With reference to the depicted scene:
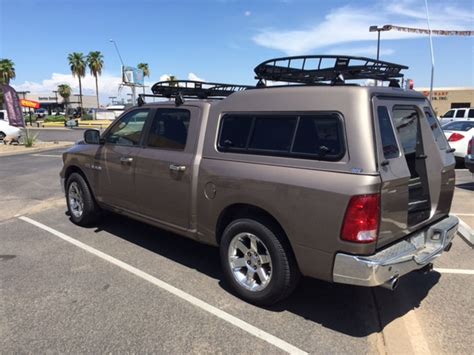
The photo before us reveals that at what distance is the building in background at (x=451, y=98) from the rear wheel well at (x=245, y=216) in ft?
184

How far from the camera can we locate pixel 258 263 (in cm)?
373

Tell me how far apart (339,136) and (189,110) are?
1.83 meters

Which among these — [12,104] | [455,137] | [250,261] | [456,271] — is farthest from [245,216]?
[12,104]

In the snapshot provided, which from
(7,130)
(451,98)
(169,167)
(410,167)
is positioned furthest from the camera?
(451,98)

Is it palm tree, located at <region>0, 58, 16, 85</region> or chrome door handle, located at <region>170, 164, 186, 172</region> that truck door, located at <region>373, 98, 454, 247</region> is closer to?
chrome door handle, located at <region>170, 164, 186, 172</region>

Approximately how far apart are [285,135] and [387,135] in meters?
0.81

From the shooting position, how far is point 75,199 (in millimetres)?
6168

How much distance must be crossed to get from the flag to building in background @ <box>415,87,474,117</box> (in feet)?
158

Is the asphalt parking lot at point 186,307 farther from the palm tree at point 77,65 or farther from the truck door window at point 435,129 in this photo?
the palm tree at point 77,65

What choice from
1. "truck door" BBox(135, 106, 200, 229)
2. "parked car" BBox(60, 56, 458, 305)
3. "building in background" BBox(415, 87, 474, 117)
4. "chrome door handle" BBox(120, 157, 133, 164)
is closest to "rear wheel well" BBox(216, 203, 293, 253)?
"parked car" BBox(60, 56, 458, 305)

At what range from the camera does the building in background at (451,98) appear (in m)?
53.6

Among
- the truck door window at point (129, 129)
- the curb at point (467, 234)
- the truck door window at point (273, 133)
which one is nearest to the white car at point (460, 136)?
the curb at point (467, 234)

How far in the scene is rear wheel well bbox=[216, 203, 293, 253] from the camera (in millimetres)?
3542

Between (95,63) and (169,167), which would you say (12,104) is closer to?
(169,167)
